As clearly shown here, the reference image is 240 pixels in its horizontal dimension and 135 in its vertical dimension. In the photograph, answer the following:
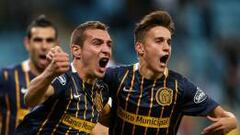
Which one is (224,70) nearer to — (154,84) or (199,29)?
(199,29)

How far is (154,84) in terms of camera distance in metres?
6.06

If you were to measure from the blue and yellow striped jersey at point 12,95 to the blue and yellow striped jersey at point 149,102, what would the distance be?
1.64 metres

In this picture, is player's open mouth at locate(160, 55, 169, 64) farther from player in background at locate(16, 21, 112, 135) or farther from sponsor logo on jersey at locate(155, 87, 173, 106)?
player in background at locate(16, 21, 112, 135)

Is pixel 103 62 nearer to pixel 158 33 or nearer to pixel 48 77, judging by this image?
pixel 158 33

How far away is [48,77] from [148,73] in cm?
131

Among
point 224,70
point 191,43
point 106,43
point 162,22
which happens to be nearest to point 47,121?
point 106,43

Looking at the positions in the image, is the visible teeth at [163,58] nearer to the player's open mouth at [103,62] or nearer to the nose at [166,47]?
the nose at [166,47]

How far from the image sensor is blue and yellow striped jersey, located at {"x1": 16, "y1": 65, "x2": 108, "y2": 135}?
5.39 meters

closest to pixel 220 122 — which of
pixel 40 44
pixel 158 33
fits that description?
pixel 158 33

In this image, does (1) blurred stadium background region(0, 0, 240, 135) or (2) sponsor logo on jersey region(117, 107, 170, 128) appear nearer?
(2) sponsor logo on jersey region(117, 107, 170, 128)

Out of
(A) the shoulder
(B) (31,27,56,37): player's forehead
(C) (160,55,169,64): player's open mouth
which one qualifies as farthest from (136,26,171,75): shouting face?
(B) (31,27,56,37): player's forehead

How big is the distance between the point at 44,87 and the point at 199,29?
806 centimetres

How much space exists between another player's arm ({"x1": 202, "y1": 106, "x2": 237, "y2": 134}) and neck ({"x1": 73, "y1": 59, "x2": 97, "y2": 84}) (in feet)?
3.27

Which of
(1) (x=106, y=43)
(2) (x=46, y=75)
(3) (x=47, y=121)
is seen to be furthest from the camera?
(1) (x=106, y=43)
